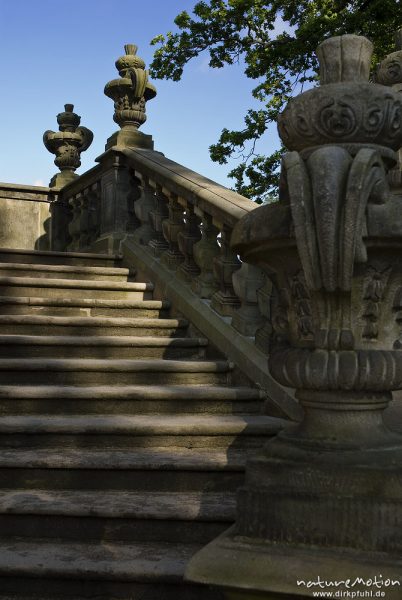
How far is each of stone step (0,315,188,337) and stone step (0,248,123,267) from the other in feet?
5.85

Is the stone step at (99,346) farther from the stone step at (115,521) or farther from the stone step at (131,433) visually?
the stone step at (115,521)

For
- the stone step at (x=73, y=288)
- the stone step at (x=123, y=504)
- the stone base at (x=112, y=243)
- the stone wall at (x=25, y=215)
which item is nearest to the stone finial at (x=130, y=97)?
the stone base at (x=112, y=243)

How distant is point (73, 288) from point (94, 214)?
2383 mm

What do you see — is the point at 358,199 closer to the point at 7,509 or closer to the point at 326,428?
the point at 326,428

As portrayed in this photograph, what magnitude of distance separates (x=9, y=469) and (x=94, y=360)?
1283 mm

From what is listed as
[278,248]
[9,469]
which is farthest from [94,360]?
[278,248]

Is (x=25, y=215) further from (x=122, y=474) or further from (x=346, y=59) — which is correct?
(x=346, y=59)

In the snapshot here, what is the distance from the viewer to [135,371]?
15.8 ft

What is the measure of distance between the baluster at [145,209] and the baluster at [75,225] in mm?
1937

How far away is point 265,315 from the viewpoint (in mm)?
4727

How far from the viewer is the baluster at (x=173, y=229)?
620 cm

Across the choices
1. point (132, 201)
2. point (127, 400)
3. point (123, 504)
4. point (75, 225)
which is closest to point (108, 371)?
point (127, 400)

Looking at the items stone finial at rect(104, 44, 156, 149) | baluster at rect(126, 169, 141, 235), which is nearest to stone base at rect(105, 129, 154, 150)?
stone finial at rect(104, 44, 156, 149)

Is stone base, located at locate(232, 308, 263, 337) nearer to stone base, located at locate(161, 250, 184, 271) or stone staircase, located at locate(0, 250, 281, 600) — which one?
stone staircase, located at locate(0, 250, 281, 600)
